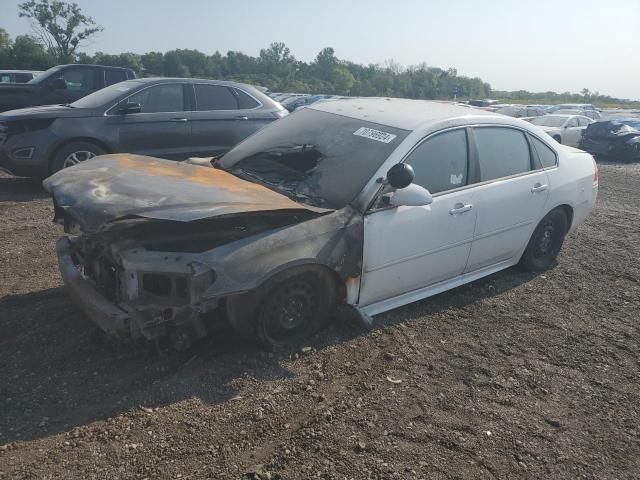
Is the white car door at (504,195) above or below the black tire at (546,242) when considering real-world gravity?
above

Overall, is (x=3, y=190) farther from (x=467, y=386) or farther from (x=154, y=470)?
(x=467, y=386)

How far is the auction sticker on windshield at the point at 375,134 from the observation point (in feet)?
13.1

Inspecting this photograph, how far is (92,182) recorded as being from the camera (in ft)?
11.8

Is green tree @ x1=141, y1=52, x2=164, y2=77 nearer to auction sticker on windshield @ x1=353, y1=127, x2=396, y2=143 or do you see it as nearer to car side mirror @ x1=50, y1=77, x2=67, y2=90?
car side mirror @ x1=50, y1=77, x2=67, y2=90

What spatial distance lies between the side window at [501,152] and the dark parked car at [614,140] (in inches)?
556

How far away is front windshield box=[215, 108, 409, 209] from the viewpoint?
3826 mm

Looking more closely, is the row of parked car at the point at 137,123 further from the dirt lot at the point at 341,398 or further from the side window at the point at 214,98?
the dirt lot at the point at 341,398

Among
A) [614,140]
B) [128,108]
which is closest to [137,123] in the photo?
[128,108]

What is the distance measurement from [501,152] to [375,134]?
1.25 meters

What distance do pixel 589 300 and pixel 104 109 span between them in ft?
21.6

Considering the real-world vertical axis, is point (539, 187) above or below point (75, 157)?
above

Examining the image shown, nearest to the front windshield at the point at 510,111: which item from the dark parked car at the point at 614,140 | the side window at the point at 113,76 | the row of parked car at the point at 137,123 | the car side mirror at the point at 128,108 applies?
the dark parked car at the point at 614,140

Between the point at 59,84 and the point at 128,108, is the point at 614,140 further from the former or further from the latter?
the point at 59,84

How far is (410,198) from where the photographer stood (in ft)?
12.1
